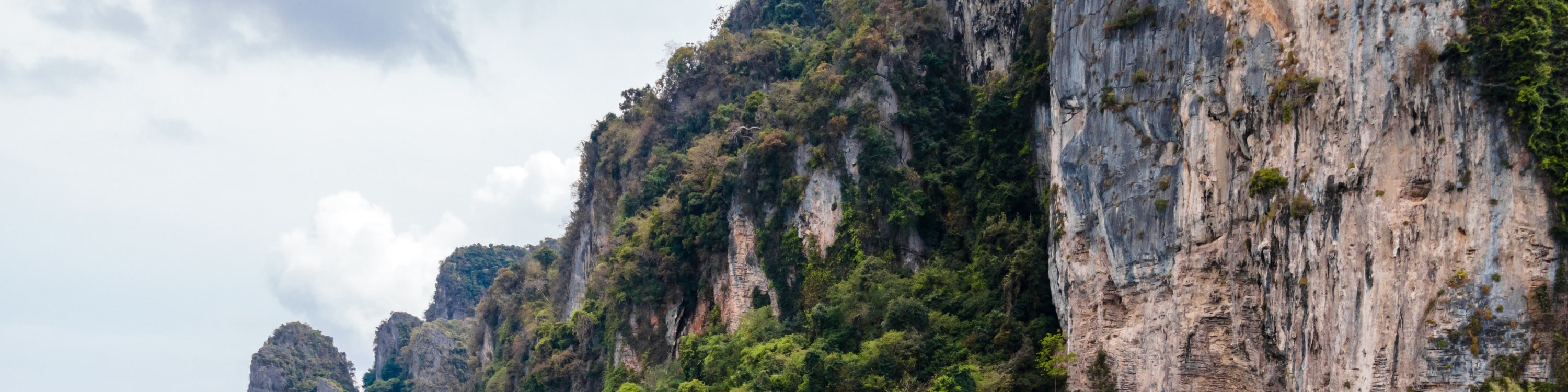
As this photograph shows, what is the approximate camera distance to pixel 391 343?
75.4 m

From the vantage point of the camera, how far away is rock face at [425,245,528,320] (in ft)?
265

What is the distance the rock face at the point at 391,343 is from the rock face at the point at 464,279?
3299mm

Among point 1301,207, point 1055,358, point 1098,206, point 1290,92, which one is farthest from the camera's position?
point 1055,358

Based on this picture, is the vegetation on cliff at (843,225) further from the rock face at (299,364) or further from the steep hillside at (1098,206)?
the rock face at (299,364)

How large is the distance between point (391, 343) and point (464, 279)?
7767 mm

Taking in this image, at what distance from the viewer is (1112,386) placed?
22.2 m

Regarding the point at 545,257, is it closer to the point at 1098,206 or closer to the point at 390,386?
the point at 390,386

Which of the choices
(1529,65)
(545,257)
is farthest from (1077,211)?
(545,257)

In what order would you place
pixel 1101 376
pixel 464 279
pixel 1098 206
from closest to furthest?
pixel 1101 376, pixel 1098 206, pixel 464 279

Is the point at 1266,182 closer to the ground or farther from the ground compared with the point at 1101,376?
farther from the ground

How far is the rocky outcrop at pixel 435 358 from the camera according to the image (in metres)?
65.1

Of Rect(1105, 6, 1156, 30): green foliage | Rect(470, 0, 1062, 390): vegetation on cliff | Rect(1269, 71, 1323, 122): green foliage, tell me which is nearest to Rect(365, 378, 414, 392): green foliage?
Rect(470, 0, 1062, 390): vegetation on cliff

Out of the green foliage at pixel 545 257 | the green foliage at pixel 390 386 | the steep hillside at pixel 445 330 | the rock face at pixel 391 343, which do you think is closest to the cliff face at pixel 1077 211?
the green foliage at pixel 545 257

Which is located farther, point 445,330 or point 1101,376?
point 445,330
